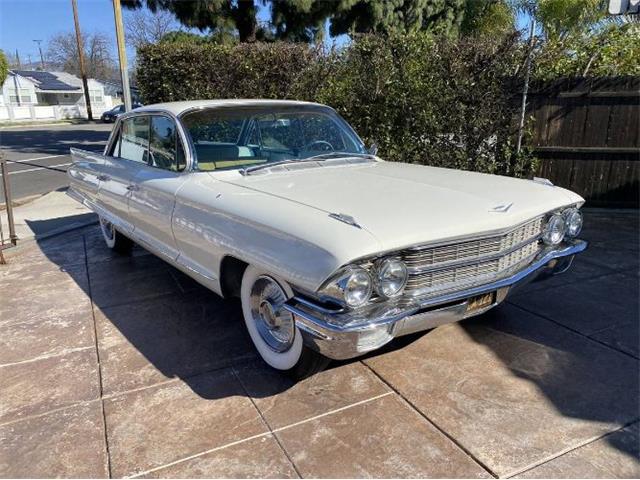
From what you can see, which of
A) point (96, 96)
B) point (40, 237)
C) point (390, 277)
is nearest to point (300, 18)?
point (40, 237)

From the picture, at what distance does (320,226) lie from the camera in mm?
2635

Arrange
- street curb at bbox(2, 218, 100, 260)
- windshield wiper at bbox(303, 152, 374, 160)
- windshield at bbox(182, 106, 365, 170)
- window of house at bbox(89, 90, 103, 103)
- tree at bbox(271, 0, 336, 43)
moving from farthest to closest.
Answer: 1. window of house at bbox(89, 90, 103, 103)
2. tree at bbox(271, 0, 336, 43)
3. street curb at bbox(2, 218, 100, 260)
4. windshield wiper at bbox(303, 152, 374, 160)
5. windshield at bbox(182, 106, 365, 170)

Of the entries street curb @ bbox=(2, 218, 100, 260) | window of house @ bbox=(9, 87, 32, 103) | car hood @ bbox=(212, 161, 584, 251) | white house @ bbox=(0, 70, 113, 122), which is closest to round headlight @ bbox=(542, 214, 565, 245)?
car hood @ bbox=(212, 161, 584, 251)

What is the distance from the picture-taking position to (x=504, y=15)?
15.9 metres

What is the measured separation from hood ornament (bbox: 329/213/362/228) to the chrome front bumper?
0.43 m

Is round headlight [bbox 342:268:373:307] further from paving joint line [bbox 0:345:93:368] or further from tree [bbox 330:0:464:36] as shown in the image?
tree [bbox 330:0:464:36]

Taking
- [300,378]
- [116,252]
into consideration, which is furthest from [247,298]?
[116,252]

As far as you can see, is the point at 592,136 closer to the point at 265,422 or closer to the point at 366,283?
the point at 366,283

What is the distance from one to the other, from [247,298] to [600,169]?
6.25 meters

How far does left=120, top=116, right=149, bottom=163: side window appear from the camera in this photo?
4.66m

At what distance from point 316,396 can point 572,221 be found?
211 centimetres

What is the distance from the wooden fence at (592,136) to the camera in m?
7.18

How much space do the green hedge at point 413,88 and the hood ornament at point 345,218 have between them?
532 cm

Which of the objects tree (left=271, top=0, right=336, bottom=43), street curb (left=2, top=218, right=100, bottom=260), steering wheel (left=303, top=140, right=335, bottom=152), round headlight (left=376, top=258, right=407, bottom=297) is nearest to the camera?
round headlight (left=376, top=258, right=407, bottom=297)
